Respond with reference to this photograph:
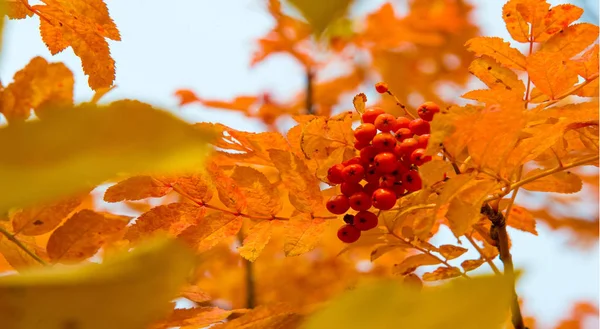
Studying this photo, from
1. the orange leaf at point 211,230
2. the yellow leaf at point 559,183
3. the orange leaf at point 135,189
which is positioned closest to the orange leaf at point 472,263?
the yellow leaf at point 559,183

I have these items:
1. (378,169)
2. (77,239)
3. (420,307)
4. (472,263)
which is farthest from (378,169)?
(420,307)

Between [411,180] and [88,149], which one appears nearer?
[88,149]

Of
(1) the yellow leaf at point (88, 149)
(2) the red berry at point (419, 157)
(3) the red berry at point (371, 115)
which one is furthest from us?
A: (3) the red berry at point (371, 115)

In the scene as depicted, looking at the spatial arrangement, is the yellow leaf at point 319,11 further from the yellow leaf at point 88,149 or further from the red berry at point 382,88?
the red berry at point 382,88

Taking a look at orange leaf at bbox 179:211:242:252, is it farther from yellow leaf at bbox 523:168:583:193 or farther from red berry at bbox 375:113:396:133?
yellow leaf at bbox 523:168:583:193

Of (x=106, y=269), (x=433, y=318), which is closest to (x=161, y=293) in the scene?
(x=106, y=269)

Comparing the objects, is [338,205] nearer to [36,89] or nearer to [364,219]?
[364,219]
